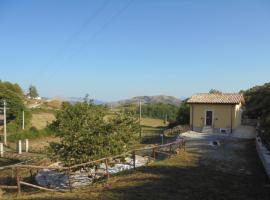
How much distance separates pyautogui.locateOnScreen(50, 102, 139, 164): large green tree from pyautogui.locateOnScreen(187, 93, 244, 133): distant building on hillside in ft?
42.3

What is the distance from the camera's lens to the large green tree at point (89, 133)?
54.2 feet

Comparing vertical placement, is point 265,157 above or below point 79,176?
above

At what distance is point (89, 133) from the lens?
16.8 metres

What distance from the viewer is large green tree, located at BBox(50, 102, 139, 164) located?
16.5m

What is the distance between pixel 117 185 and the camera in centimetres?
1280

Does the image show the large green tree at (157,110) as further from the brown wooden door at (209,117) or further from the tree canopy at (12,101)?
the brown wooden door at (209,117)

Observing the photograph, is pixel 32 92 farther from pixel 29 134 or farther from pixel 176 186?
pixel 176 186

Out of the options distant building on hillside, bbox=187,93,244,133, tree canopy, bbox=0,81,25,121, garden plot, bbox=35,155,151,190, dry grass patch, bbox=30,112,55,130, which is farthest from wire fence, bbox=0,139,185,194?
tree canopy, bbox=0,81,25,121

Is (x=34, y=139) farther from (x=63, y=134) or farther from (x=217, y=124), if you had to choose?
(x=63, y=134)

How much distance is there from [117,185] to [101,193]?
144cm

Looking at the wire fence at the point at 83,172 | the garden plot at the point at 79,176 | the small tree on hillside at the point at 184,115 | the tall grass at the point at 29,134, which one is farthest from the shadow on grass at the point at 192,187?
the tall grass at the point at 29,134

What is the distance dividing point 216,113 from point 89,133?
16.3 meters

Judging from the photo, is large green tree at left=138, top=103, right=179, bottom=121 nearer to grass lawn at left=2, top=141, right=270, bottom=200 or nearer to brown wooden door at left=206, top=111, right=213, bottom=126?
brown wooden door at left=206, top=111, right=213, bottom=126

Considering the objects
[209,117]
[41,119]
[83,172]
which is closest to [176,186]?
[83,172]
